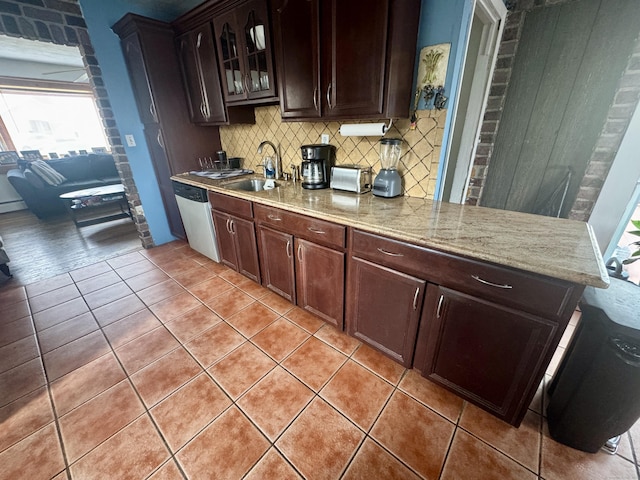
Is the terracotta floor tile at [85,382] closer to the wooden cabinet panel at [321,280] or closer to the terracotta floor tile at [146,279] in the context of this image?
the terracotta floor tile at [146,279]

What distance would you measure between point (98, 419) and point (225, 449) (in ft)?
2.41

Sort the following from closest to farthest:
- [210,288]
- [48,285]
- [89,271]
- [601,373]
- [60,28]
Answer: [601,373] → [60,28] → [210,288] → [48,285] → [89,271]

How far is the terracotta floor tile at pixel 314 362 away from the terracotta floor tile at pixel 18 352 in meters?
1.76

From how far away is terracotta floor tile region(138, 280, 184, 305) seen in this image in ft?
7.55

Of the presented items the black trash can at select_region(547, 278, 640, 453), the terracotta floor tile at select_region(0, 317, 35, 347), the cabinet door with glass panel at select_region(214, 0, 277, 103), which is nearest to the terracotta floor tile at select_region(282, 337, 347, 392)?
the black trash can at select_region(547, 278, 640, 453)

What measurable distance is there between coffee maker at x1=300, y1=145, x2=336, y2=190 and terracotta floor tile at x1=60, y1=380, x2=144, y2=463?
179 centimetres

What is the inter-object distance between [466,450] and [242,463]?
103cm

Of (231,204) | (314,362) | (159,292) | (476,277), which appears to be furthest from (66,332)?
(476,277)

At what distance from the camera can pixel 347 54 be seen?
1.53m

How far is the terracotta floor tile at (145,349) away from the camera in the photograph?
167 cm

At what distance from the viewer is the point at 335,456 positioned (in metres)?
1.18

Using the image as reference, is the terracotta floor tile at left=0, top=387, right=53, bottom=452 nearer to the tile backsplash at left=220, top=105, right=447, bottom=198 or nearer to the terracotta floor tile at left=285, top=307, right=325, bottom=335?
the terracotta floor tile at left=285, top=307, right=325, bottom=335

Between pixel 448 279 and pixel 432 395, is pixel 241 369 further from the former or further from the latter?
pixel 448 279

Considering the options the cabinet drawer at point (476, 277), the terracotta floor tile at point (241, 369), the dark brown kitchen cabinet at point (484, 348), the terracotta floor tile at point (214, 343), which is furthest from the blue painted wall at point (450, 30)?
the terracotta floor tile at point (214, 343)
